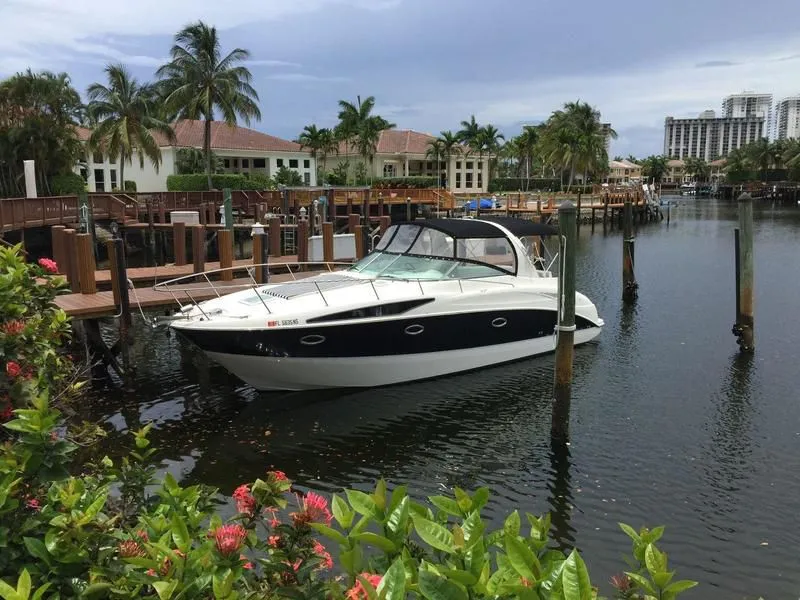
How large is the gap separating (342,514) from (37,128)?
43.1 metres

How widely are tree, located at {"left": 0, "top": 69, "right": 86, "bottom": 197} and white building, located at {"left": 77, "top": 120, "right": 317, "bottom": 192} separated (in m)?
9.32

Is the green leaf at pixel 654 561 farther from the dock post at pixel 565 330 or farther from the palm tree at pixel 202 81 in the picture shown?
the palm tree at pixel 202 81

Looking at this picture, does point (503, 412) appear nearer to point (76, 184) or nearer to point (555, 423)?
point (555, 423)

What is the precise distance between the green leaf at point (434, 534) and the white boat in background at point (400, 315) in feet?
26.2

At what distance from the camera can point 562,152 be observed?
75125 mm

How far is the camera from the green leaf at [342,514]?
2.73m

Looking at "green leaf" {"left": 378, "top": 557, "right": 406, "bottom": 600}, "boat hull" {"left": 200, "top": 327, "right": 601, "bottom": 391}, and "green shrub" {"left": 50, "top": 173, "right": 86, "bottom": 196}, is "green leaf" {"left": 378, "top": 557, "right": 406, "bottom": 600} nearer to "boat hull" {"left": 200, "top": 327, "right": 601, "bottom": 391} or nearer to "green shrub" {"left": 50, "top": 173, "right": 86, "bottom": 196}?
"boat hull" {"left": 200, "top": 327, "right": 601, "bottom": 391}

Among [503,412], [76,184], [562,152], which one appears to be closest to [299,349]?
[503,412]

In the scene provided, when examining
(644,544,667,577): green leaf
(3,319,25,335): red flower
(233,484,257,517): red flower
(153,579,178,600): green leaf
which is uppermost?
(3,319,25,335): red flower

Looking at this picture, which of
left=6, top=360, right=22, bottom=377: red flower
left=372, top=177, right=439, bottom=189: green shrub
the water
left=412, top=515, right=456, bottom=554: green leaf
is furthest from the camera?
left=372, top=177, right=439, bottom=189: green shrub

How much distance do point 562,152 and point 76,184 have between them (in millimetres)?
52284

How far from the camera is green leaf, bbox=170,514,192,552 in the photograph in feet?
8.62

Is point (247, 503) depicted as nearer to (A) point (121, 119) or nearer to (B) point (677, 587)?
(B) point (677, 587)

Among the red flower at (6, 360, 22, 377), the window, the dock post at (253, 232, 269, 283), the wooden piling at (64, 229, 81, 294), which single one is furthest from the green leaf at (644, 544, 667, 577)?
the window
